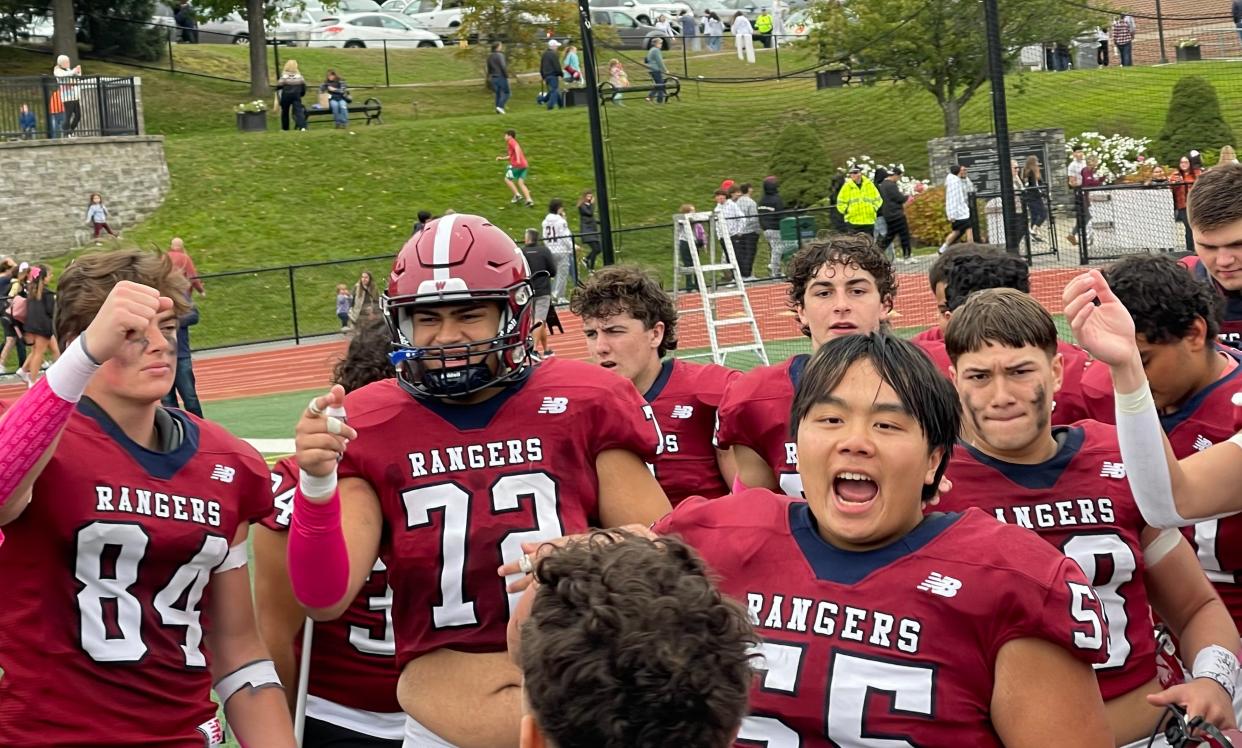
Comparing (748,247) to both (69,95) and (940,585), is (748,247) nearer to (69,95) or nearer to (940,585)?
(69,95)

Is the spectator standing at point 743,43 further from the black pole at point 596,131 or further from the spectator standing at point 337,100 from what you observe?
the black pole at point 596,131

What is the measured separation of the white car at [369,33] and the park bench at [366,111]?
7009 mm

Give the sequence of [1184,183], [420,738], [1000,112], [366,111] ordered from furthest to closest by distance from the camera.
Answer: [366,111] < [1184,183] < [1000,112] < [420,738]

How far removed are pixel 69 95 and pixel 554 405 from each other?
97.0 ft

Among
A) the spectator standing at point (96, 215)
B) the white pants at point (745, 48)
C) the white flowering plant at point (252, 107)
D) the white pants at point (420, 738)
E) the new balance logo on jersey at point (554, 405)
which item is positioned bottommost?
the white pants at point (420, 738)

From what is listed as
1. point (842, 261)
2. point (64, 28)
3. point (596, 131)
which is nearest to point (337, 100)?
point (64, 28)

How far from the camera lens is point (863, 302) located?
539 cm

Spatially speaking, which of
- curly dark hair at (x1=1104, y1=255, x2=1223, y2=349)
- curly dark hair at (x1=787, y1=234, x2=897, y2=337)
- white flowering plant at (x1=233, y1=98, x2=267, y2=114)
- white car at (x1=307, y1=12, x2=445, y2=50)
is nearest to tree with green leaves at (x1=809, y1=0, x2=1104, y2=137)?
curly dark hair at (x1=787, y1=234, x2=897, y2=337)

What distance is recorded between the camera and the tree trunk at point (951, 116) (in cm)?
2478

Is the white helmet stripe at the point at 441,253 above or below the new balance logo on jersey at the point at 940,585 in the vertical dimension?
above

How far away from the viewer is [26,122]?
30.5 m

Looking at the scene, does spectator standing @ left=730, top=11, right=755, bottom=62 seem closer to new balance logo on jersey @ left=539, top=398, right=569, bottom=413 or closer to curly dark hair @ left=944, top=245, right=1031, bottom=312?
curly dark hair @ left=944, top=245, right=1031, bottom=312

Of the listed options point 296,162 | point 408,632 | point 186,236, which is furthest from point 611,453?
point 296,162

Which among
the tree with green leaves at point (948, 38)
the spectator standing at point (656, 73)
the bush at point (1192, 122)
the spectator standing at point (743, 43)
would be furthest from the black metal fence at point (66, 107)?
the bush at point (1192, 122)
